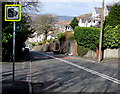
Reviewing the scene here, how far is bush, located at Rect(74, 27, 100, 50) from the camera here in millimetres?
29253

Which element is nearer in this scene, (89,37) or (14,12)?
(14,12)

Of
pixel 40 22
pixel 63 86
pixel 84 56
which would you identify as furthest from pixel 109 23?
pixel 40 22

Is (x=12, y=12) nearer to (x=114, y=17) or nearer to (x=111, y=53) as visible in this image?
(x=111, y=53)

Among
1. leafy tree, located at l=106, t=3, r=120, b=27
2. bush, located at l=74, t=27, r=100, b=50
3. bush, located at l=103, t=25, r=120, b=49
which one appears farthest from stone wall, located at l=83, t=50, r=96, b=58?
leafy tree, located at l=106, t=3, r=120, b=27

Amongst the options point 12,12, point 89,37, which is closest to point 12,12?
point 12,12

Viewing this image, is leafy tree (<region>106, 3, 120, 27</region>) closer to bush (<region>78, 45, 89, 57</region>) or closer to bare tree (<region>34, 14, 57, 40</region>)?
bush (<region>78, 45, 89, 57</region>)

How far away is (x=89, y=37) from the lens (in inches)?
1198

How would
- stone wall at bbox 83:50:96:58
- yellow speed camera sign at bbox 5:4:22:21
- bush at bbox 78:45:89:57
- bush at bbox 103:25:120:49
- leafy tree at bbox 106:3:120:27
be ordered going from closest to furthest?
1. yellow speed camera sign at bbox 5:4:22:21
2. bush at bbox 103:25:120:49
3. leafy tree at bbox 106:3:120:27
4. stone wall at bbox 83:50:96:58
5. bush at bbox 78:45:89:57

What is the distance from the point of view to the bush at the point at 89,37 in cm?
2925

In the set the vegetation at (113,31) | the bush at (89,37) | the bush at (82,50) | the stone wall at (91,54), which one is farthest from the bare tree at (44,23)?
the vegetation at (113,31)

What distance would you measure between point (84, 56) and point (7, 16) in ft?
85.5

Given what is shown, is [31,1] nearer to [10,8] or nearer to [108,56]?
[108,56]

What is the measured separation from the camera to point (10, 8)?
8680 millimetres

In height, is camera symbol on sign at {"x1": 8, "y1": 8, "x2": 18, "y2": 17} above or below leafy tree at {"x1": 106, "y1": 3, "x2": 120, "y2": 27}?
below
